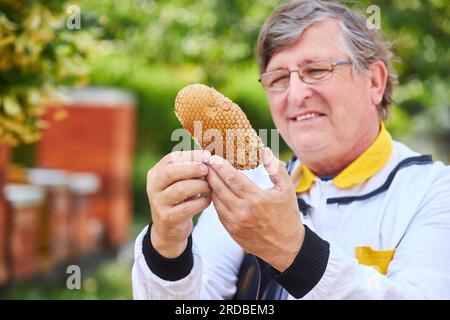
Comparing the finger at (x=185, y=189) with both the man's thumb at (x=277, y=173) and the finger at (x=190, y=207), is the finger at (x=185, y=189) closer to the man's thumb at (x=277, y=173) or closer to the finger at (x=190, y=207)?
the finger at (x=190, y=207)

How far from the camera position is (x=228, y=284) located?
2.12m

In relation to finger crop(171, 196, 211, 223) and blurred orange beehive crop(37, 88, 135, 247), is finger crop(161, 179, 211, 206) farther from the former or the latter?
blurred orange beehive crop(37, 88, 135, 247)

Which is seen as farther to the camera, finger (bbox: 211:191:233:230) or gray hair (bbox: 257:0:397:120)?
gray hair (bbox: 257:0:397:120)

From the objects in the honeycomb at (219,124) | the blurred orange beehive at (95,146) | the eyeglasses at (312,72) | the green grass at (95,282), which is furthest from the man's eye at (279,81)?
the blurred orange beehive at (95,146)

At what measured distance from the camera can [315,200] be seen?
6.61 feet

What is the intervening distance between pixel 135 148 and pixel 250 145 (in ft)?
23.5

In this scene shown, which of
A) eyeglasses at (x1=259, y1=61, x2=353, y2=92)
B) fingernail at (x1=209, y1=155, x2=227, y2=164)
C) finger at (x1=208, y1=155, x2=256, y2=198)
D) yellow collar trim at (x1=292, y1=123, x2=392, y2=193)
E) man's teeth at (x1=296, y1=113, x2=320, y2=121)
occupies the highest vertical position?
eyeglasses at (x1=259, y1=61, x2=353, y2=92)

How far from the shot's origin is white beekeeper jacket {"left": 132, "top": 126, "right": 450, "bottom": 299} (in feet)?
4.96

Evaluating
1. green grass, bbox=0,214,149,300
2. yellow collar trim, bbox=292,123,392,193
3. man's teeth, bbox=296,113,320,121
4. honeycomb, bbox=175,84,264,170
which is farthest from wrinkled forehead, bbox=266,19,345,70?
green grass, bbox=0,214,149,300

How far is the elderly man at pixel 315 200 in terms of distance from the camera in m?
1.48

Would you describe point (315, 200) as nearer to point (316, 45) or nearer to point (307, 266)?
point (316, 45)

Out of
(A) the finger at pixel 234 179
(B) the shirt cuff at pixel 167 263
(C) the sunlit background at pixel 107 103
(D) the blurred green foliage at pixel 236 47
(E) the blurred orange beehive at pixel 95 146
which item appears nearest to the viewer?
(A) the finger at pixel 234 179

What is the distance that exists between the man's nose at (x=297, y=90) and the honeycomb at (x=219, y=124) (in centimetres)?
43
